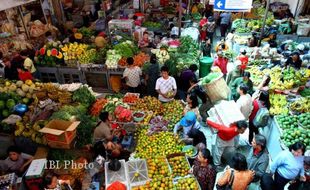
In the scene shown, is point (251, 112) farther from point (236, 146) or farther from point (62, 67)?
point (62, 67)

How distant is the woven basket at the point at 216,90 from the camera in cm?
595

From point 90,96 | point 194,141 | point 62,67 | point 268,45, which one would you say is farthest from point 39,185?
point 268,45

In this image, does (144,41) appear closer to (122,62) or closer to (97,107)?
(122,62)

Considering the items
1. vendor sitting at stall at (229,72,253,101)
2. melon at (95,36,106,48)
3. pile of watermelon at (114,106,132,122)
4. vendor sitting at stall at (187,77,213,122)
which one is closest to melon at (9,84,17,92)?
pile of watermelon at (114,106,132,122)

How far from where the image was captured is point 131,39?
853 cm

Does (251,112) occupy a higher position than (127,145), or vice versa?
(251,112)

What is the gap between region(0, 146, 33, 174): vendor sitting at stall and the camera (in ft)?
15.2

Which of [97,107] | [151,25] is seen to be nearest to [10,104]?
[97,107]

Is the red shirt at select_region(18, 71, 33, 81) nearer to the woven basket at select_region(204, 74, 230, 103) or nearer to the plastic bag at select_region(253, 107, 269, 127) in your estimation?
the woven basket at select_region(204, 74, 230, 103)

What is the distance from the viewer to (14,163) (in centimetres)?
472

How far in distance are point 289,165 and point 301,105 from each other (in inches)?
83.1

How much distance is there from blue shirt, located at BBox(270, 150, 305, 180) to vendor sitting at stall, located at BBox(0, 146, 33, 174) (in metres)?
4.58

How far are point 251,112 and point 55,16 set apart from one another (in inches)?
375

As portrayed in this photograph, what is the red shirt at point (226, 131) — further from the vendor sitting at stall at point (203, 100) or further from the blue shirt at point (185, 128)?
the vendor sitting at stall at point (203, 100)
